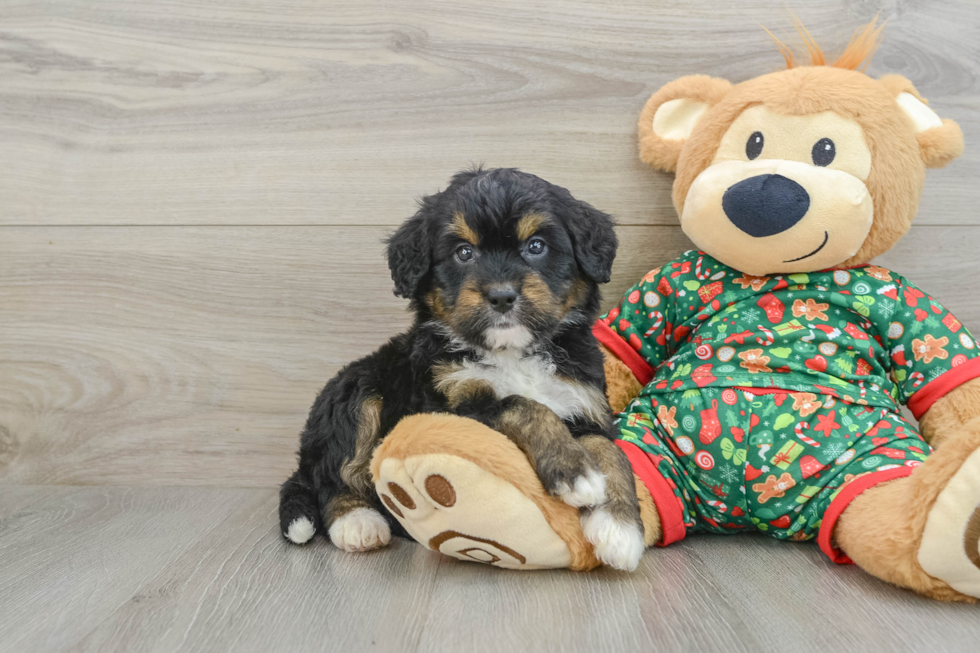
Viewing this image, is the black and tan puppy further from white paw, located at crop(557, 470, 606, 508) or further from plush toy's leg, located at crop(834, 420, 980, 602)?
plush toy's leg, located at crop(834, 420, 980, 602)

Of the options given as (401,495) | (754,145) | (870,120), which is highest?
(870,120)

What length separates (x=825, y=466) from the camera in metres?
1.54

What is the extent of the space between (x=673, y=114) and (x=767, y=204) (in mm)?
481

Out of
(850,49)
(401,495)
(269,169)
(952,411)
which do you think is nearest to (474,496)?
(401,495)

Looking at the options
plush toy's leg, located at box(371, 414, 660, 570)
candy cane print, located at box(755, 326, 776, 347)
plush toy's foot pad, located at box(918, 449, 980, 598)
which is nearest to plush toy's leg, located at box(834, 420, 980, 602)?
plush toy's foot pad, located at box(918, 449, 980, 598)

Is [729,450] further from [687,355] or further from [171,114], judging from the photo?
[171,114]

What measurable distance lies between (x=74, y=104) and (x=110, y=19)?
289 mm

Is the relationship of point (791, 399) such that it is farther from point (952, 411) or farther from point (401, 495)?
point (401, 495)

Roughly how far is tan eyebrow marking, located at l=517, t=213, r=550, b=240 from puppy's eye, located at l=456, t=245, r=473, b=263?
4.5 inches

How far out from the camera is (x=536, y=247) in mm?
1522

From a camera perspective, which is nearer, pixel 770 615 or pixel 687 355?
pixel 770 615

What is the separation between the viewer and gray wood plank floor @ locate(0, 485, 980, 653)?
1.18m

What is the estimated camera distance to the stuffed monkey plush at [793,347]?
1.48m

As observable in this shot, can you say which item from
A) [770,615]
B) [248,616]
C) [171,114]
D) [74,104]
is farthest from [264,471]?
[770,615]
